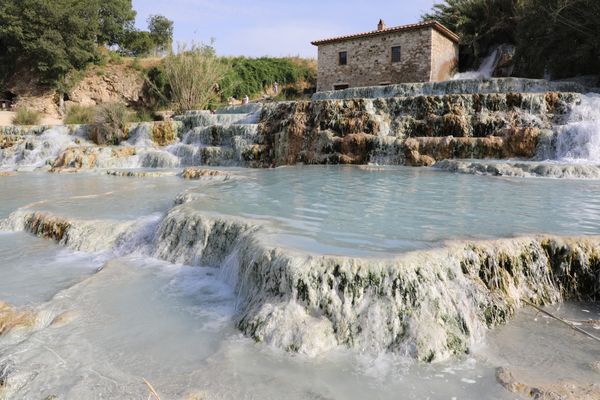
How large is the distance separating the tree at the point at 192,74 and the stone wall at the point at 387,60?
18.6ft

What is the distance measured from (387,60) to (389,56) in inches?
7.7

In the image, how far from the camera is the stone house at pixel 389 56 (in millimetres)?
19422

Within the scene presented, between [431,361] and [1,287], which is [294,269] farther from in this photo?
[1,287]

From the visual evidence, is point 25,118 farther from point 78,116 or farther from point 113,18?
point 113,18

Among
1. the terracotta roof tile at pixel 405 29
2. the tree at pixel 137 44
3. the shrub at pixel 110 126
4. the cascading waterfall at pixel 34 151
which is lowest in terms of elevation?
the cascading waterfall at pixel 34 151

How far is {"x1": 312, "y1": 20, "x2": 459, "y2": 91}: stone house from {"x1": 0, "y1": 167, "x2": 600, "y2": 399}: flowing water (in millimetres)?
13994

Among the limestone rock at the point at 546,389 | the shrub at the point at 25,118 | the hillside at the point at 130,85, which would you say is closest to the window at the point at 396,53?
the hillside at the point at 130,85

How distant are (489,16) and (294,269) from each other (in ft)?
75.5

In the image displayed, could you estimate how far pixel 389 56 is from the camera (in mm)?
20391

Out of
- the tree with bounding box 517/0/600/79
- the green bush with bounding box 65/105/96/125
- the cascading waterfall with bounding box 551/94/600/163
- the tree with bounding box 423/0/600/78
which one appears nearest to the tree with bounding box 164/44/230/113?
the green bush with bounding box 65/105/96/125

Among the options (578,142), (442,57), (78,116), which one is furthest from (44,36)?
(578,142)

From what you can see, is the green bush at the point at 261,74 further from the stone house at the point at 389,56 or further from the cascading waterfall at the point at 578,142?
the cascading waterfall at the point at 578,142

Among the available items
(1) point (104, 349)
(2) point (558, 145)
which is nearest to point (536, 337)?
(1) point (104, 349)

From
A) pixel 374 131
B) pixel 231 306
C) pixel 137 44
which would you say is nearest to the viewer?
pixel 231 306
